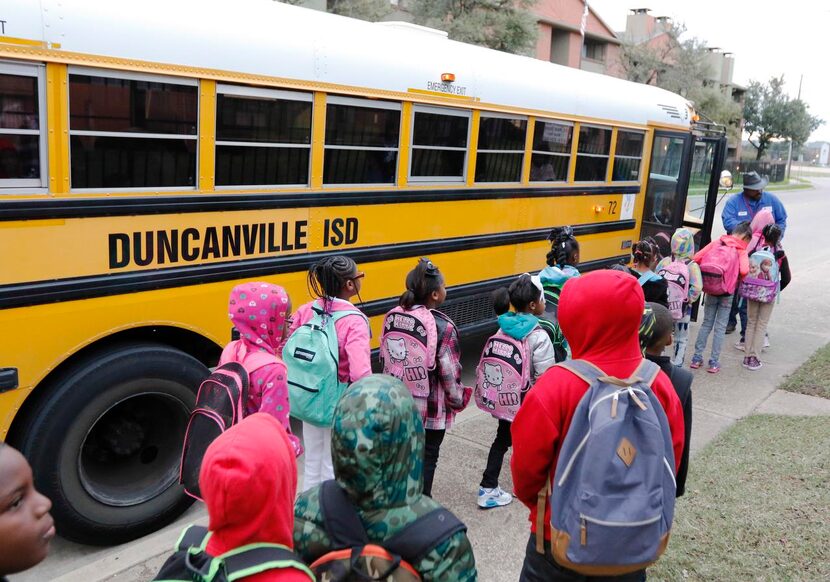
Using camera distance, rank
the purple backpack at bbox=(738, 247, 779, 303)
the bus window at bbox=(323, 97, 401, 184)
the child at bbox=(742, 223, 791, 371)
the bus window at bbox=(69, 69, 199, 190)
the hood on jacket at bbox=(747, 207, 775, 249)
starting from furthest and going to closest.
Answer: the hood on jacket at bbox=(747, 207, 775, 249) < the child at bbox=(742, 223, 791, 371) < the purple backpack at bbox=(738, 247, 779, 303) < the bus window at bbox=(323, 97, 401, 184) < the bus window at bbox=(69, 69, 199, 190)

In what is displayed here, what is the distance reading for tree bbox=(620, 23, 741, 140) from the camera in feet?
123

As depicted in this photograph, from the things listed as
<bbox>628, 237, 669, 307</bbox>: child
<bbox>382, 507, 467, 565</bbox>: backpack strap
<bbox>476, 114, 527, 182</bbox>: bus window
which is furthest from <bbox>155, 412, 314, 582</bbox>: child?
<bbox>476, 114, 527, 182</bbox>: bus window

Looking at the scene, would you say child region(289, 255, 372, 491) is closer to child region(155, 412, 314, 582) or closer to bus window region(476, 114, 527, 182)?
child region(155, 412, 314, 582)

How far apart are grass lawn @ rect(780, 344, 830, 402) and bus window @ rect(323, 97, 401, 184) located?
3.92 metres

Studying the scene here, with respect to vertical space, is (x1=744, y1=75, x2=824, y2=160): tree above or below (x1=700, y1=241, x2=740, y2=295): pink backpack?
above

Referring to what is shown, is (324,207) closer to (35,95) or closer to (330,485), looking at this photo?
(35,95)

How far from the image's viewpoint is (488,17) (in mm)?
23484

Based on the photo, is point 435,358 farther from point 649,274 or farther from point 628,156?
point 628,156

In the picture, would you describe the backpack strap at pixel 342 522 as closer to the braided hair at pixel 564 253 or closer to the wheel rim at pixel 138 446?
the wheel rim at pixel 138 446

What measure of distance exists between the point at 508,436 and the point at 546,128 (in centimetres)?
318

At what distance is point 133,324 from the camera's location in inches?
139

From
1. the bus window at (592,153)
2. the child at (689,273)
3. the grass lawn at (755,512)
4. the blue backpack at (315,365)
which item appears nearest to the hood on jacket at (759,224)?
the child at (689,273)

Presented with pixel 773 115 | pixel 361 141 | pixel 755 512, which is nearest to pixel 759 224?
pixel 755 512

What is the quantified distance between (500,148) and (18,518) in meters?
4.71
